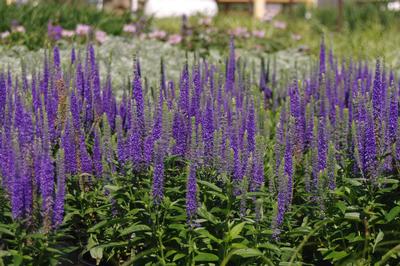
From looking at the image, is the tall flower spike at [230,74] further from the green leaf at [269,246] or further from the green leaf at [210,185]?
the green leaf at [269,246]

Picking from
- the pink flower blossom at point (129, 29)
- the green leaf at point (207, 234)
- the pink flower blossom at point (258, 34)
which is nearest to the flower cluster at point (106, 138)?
the green leaf at point (207, 234)

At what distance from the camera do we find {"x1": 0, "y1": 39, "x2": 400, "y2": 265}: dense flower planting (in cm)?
367

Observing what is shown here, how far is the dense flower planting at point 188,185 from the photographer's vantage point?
3.67 metres

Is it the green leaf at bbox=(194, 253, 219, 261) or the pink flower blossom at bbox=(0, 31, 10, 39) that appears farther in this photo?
the pink flower blossom at bbox=(0, 31, 10, 39)

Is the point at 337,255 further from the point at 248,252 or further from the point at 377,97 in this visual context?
the point at 377,97

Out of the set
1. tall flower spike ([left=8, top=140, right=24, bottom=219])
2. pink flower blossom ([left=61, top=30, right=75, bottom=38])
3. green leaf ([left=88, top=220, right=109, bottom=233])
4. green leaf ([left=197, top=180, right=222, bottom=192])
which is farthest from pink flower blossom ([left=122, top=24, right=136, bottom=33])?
tall flower spike ([left=8, top=140, right=24, bottom=219])

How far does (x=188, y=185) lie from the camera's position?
3652mm

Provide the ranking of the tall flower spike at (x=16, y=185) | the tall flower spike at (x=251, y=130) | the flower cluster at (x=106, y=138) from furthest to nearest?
the tall flower spike at (x=251, y=130) → the flower cluster at (x=106, y=138) → the tall flower spike at (x=16, y=185)

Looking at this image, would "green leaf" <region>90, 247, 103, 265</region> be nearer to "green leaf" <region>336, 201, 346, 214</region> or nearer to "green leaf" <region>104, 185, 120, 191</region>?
"green leaf" <region>104, 185, 120, 191</region>

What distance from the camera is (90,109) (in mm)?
5137

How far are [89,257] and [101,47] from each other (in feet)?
20.7

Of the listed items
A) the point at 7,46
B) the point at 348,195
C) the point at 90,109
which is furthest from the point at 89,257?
the point at 7,46

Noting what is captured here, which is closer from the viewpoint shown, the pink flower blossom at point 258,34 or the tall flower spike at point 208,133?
the tall flower spike at point 208,133

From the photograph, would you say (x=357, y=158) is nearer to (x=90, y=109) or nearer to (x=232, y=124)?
(x=232, y=124)
